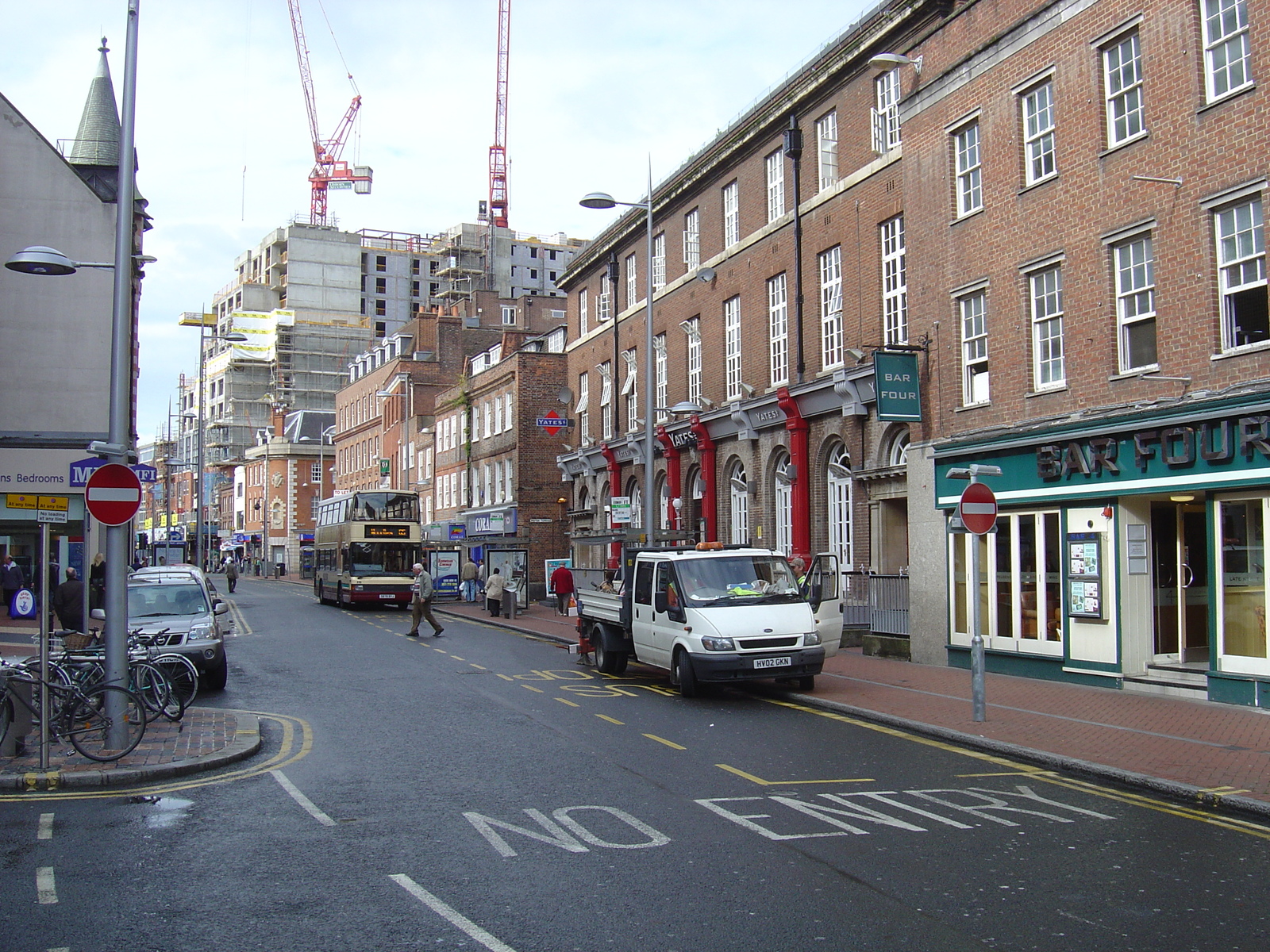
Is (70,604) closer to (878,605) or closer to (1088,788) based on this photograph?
(878,605)

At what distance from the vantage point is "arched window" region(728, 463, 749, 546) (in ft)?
99.5

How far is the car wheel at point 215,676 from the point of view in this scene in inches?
647

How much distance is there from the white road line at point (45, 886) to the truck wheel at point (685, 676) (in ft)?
30.4

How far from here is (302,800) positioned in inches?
363

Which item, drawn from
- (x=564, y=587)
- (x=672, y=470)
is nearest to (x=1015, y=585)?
(x=672, y=470)

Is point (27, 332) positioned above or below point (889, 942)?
above

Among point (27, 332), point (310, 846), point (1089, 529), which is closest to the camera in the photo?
point (310, 846)

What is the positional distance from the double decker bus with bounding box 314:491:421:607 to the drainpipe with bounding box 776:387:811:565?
59.7 ft

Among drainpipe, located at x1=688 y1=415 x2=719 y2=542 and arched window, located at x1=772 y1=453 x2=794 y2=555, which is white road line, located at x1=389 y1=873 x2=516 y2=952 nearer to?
arched window, located at x1=772 y1=453 x2=794 y2=555

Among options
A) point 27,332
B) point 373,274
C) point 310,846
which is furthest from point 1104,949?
point 373,274

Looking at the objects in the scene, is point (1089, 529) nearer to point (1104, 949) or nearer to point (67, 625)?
point (1104, 949)

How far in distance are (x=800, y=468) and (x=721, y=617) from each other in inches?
462

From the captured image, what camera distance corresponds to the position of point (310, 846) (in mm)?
7711

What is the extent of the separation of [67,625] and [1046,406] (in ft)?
53.8
